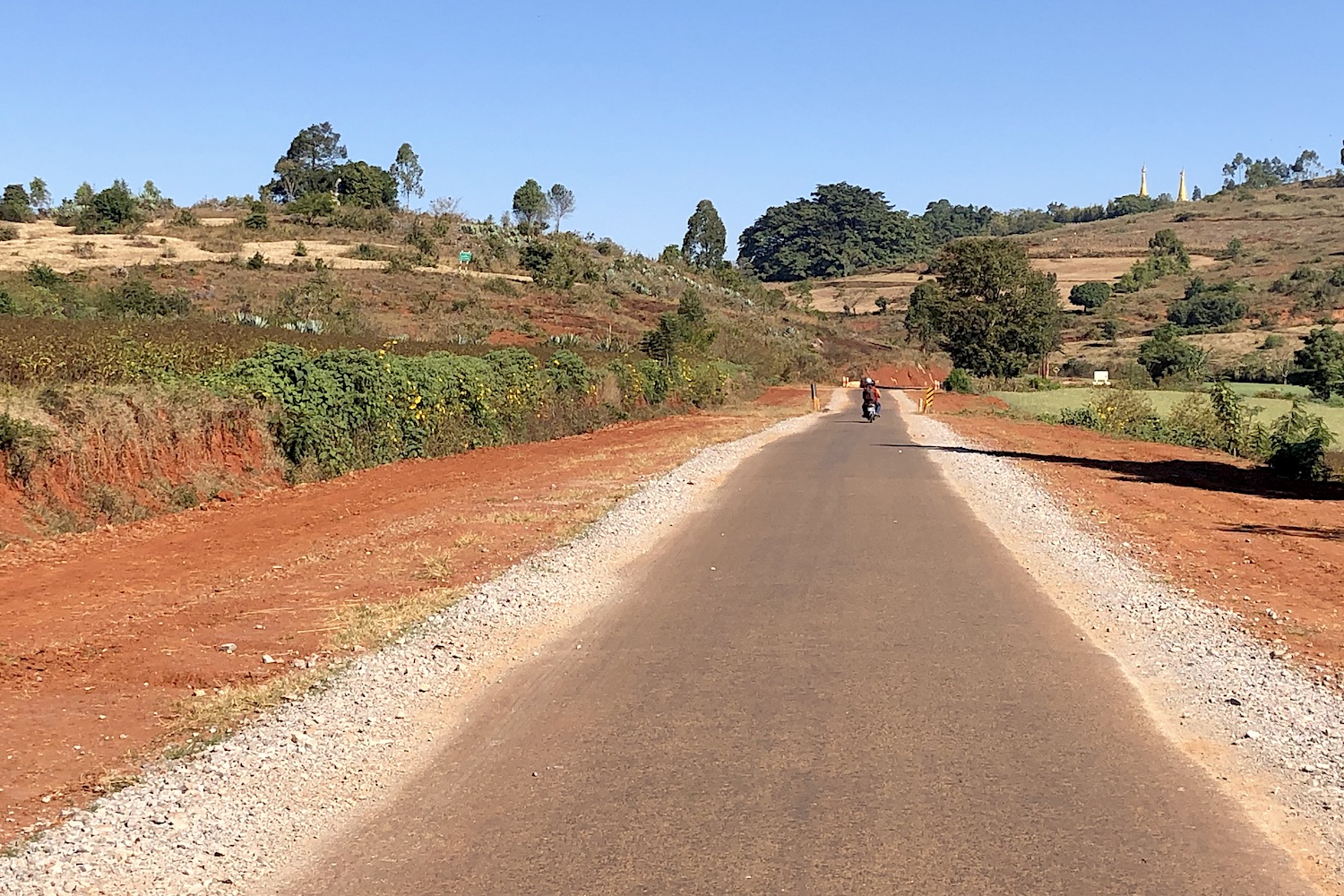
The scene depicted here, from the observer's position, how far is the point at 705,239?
135m

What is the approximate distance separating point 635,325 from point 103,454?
51924 millimetres

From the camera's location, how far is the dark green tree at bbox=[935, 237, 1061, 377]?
74875 mm

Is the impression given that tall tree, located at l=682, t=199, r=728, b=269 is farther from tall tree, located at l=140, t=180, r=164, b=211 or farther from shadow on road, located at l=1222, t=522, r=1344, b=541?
shadow on road, located at l=1222, t=522, r=1344, b=541

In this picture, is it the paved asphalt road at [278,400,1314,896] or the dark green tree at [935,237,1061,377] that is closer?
the paved asphalt road at [278,400,1314,896]

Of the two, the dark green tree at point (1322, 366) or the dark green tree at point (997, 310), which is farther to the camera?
the dark green tree at point (997, 310)

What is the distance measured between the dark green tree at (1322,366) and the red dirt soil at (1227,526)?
125ft

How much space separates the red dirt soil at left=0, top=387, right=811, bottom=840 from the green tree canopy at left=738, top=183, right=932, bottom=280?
152 m

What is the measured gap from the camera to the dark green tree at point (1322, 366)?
204 ft

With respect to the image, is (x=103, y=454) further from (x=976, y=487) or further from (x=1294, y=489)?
(x=1294, y=489)

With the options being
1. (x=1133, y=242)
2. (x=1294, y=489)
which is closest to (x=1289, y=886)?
(x=1294, y=489)

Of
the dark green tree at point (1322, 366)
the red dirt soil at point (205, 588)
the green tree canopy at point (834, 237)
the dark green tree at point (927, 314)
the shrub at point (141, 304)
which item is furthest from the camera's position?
the green tree canopy at point (834, 237)

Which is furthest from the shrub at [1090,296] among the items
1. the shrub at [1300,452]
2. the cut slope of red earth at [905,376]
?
the shrub at [1300,452]

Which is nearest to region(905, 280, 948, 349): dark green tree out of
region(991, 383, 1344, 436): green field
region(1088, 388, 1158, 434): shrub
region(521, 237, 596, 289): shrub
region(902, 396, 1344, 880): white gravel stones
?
region(991, 383, 1344, 436): green field

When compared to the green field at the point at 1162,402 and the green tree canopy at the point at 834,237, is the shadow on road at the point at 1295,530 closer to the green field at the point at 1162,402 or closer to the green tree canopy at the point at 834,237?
the green field at the point at 1162,402
